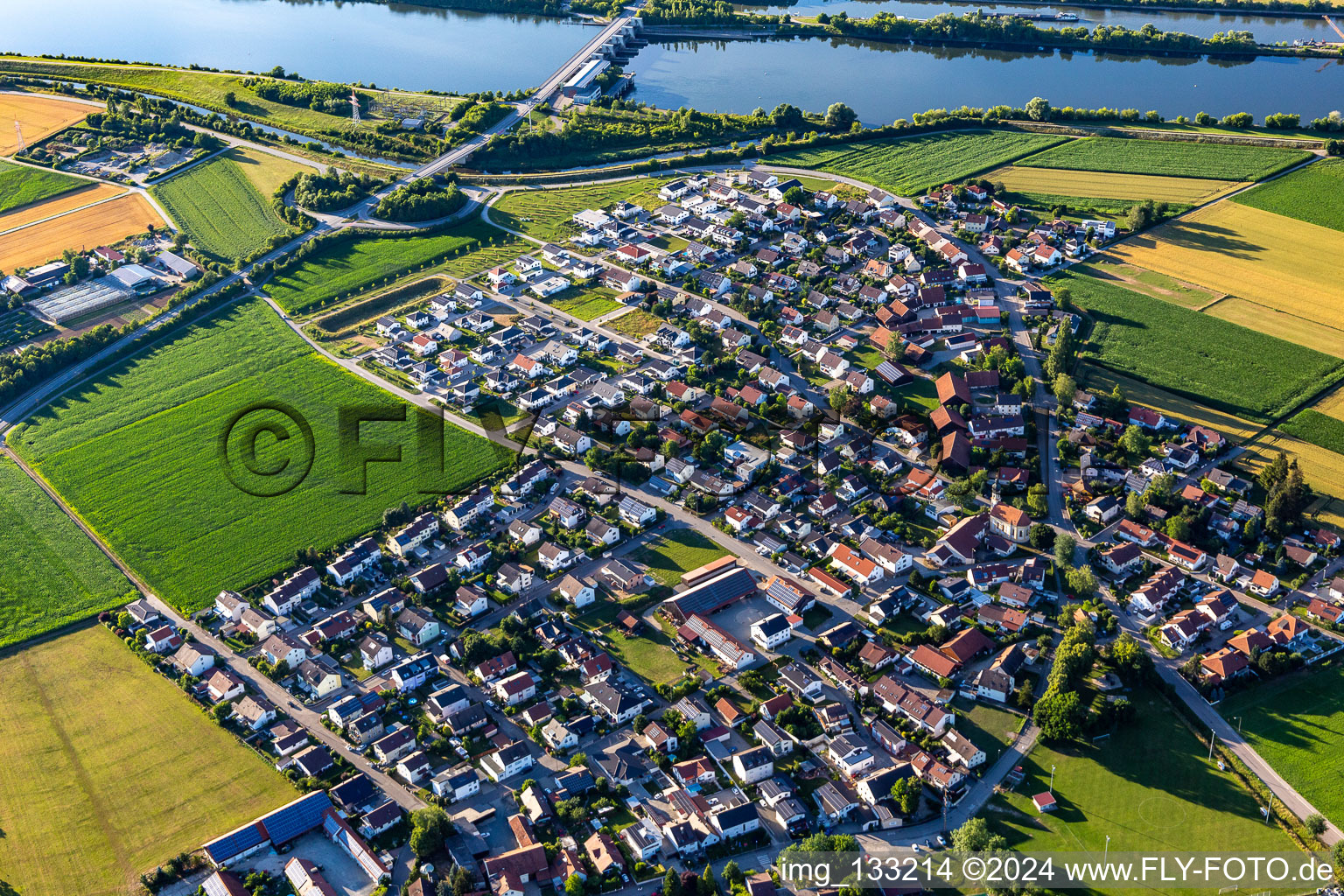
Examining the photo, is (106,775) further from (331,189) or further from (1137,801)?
(331,189)

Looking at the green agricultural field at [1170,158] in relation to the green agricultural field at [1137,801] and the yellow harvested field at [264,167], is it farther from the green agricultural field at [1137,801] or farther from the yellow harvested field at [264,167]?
the yellow harvested field at [264,167]

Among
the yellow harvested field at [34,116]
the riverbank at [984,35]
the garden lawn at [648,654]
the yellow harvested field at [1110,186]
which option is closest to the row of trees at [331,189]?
the yellow harvested field at [34,116]

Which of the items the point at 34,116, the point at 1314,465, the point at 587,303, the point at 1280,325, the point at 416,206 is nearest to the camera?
the point at 1314,465

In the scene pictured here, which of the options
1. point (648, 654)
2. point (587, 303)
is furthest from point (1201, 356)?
point (648, 654)

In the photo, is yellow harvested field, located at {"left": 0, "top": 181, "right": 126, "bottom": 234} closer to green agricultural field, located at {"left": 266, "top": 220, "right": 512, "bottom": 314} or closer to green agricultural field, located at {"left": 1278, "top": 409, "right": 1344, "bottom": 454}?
green agricultural field, located at {"left": 266, "top": 220, "right": 512, "bottom": 314}

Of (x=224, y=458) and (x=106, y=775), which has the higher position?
(x=224, y=458)

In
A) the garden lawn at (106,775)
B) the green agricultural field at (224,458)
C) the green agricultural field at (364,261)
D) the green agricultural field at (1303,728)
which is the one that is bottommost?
the garden lawn at (106,775)

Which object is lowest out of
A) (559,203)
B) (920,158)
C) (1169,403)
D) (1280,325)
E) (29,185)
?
(1169,403)
